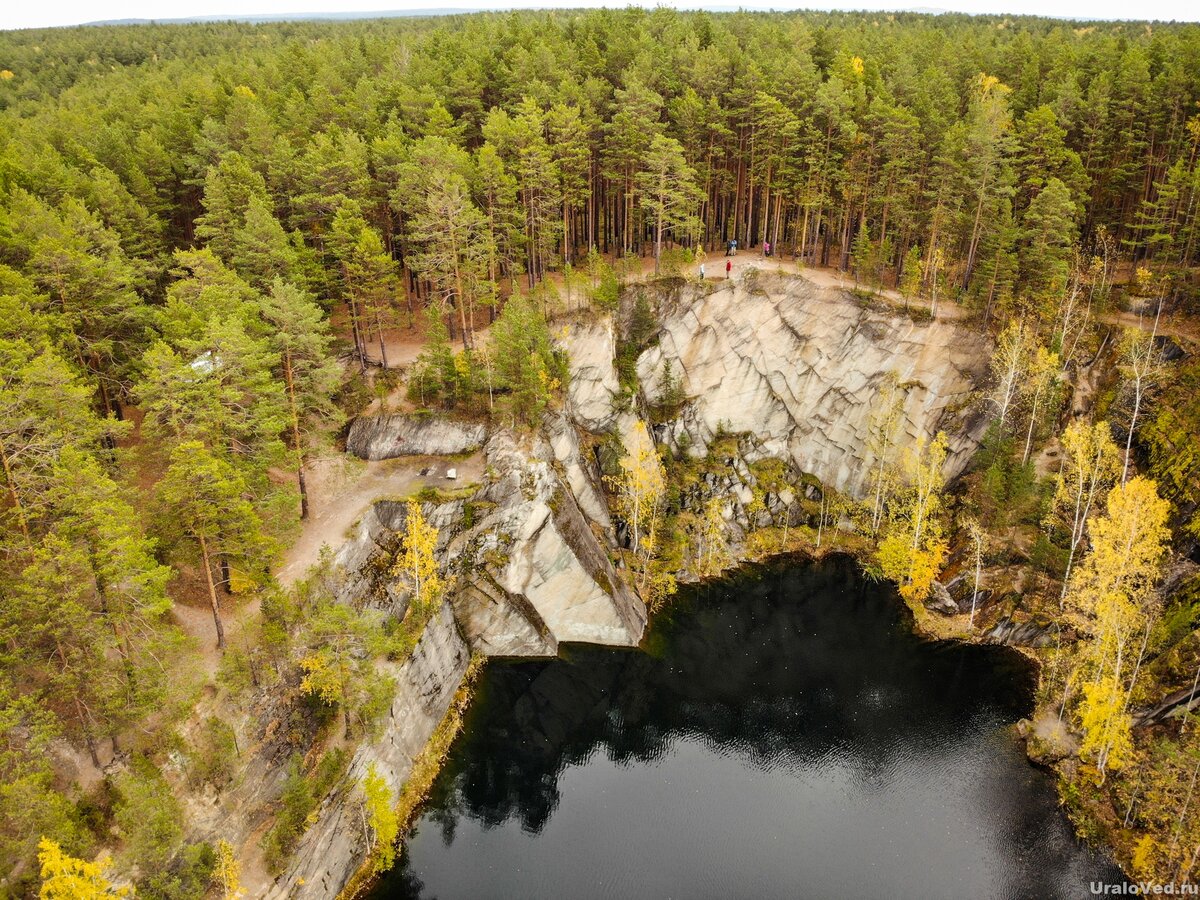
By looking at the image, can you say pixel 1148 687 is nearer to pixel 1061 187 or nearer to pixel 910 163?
pixel 1061 187

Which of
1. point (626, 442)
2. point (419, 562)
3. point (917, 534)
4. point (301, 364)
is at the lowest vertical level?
point (917, 534)

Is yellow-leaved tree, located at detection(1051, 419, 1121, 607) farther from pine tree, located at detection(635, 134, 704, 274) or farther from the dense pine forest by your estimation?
pine tree, located at detection(635, 134, 704, 274)

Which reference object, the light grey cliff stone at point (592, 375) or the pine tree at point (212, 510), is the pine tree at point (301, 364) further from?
the light grey cliff stone at point (592, 375)

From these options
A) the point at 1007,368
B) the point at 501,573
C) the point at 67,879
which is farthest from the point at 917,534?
the point at 67,879

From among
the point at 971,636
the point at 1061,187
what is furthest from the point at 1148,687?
the point at 1061,187

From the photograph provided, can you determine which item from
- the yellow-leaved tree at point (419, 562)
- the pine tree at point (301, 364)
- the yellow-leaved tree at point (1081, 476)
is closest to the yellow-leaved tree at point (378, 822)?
the yellow-leaved tree at point (419, 562)

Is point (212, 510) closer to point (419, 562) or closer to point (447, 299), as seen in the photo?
point (419, 562)

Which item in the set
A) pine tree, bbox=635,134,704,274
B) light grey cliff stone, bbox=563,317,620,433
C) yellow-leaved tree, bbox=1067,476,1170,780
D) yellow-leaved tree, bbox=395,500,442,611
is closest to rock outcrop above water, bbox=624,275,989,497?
light grey cliff stone, bbox=563,317,620,433
